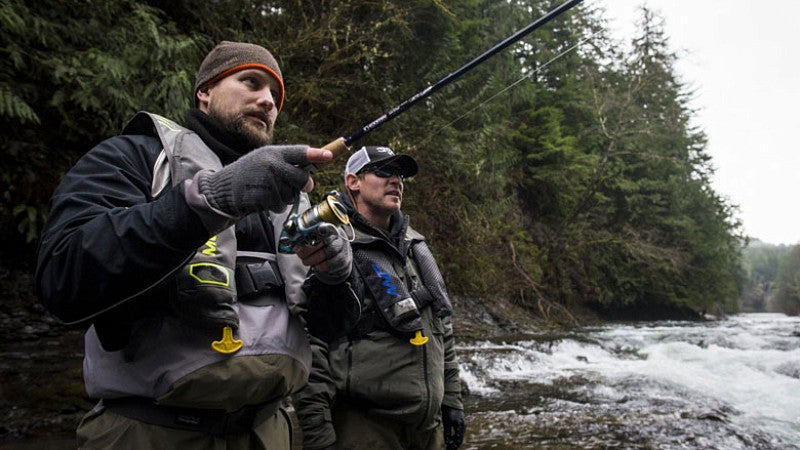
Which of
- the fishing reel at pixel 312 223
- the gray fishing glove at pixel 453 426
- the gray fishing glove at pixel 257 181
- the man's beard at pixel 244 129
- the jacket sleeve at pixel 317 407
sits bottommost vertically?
the gray fishing glove at pixel 453 426

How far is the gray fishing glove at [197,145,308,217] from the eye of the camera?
1312 mm

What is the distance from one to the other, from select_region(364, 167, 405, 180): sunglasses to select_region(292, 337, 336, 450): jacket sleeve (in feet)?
3.64

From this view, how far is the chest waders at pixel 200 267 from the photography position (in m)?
1.48

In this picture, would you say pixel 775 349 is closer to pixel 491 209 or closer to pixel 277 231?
pixel 491 209

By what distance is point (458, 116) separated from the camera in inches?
450

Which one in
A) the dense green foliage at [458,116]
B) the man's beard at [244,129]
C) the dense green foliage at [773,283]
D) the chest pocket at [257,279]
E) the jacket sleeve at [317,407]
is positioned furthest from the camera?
the dense green foliage at [773,283]

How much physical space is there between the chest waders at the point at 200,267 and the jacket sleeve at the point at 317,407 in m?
1.13

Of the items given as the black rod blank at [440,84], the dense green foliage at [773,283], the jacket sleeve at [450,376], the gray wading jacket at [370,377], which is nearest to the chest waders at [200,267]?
the black rod blank at [440,84]

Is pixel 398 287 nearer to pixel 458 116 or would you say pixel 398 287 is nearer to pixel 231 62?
pixel 231 62

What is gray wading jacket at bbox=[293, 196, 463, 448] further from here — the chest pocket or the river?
the river

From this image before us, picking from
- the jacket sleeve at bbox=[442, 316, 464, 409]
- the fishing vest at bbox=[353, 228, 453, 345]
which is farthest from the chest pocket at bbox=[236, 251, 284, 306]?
the jacket sleeve at bbox=[442, 316, 464, 409]

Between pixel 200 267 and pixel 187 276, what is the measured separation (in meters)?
0.04

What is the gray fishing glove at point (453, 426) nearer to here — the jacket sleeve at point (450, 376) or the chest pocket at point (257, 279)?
the jacket sleeve at point (450, 376)

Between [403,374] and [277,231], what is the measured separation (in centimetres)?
117
